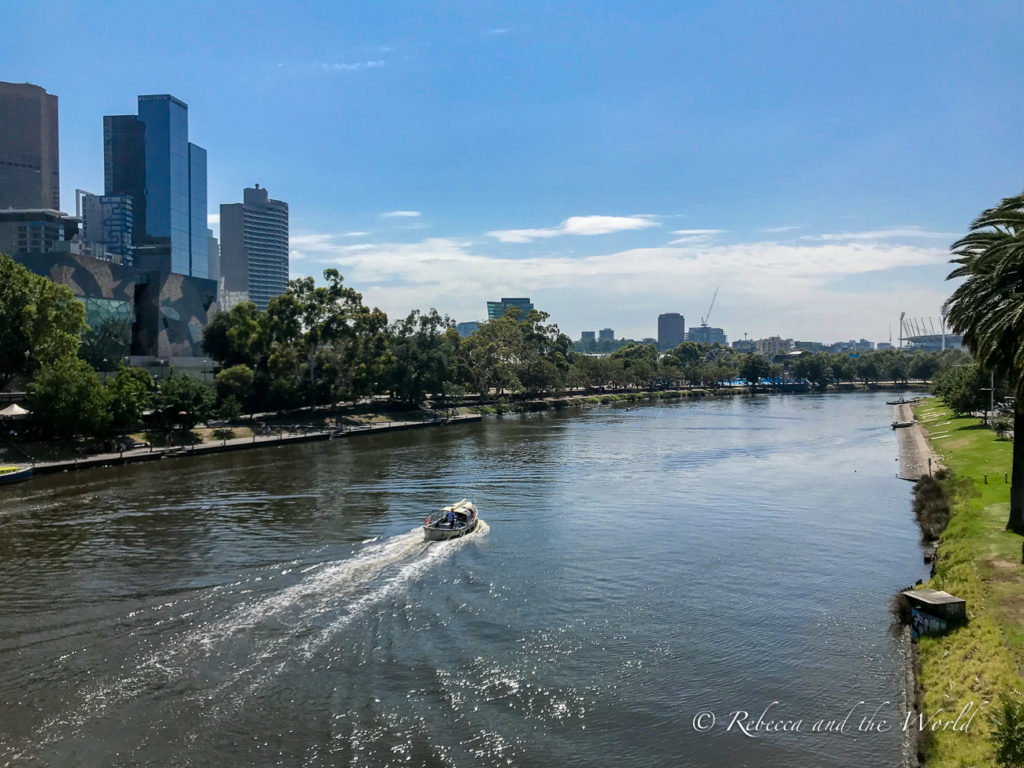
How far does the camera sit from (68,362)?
6969cm

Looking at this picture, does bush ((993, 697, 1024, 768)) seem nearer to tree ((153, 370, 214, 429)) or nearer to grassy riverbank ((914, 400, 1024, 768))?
grassy riverbank ((914, 400, 1024, 768))

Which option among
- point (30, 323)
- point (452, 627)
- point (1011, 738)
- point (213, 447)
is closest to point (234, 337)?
point (213, 447)

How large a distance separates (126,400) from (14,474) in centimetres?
1632

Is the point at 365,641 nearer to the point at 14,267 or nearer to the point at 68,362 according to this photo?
the point at 68,362

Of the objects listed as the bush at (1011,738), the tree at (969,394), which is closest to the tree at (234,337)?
the tree at (969,394)

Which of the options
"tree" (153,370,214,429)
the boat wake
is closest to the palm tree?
the boat wake

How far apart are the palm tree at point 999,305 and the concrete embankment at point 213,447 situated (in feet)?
213

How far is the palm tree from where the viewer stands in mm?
27812

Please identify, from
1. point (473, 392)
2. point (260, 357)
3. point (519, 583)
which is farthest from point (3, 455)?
point (473, 392)

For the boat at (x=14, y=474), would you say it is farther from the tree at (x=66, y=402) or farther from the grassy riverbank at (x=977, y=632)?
the grassy riverbank at (x=977, y=632)

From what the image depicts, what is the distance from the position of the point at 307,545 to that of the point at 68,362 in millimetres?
45541

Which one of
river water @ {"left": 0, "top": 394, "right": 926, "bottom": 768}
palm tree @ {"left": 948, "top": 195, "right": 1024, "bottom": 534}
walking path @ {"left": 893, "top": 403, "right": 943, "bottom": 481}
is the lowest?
→ river water @ {"left": 0, "top": 394, "right": 926, "bottom": 768}

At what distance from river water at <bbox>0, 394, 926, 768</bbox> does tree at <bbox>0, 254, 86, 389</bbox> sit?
21577 mm

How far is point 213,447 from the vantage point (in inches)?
3041
